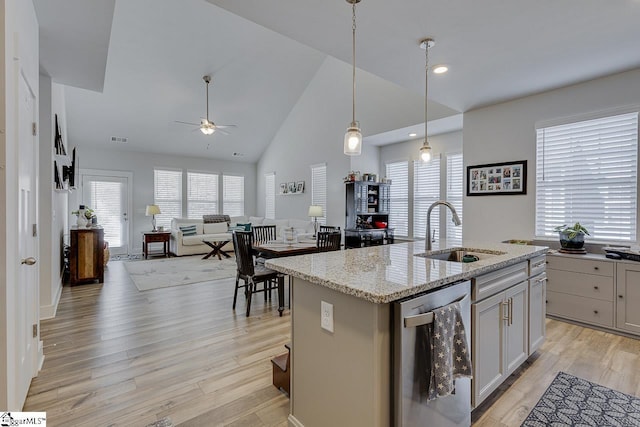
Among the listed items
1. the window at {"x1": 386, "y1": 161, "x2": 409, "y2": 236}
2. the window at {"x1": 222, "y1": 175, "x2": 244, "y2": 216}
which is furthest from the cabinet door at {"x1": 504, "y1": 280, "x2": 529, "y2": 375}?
the window at {"x1": 222, "y1": 175, "x2": 244, "y2": 216}

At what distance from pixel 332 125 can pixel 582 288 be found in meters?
5.28

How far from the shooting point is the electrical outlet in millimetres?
1453

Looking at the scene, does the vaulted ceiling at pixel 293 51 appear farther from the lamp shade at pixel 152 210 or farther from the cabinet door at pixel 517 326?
the cabinet door at pixel 517 326

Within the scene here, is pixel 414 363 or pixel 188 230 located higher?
pixel 188 230

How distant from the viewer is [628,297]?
2.93m

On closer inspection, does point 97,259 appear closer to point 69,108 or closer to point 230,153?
point 69,108

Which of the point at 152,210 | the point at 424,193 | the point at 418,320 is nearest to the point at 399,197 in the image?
the point at 424,193

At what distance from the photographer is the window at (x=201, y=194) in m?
8.96

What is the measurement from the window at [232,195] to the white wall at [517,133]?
23.4ft

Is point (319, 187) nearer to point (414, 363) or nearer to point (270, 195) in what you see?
point (270, 195)

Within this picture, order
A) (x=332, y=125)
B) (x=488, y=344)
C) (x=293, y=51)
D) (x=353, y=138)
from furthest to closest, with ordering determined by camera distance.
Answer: (x=332, y=125)
(x=293, y=51)
(x=353, y=138)
(x=488, y=344)

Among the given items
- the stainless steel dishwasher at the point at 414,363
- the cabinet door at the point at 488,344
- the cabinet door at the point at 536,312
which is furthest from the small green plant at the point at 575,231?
the stainless steel dishwasher at the point at 414,363

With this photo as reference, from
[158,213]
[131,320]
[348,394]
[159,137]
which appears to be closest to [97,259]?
[131,320]

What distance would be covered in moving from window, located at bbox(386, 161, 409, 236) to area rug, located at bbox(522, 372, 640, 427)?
14.7 ft
